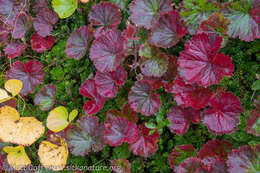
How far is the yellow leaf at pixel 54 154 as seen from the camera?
1.20 meters

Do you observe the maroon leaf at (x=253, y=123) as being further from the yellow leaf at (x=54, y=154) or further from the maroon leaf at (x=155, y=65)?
the yellow leaf at (x=54, y=154)

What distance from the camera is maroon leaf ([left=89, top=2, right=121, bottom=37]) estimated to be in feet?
4.49

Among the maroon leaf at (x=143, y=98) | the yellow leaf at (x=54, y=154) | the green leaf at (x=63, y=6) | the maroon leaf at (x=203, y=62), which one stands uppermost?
the green leaf at (x=63, y=6)

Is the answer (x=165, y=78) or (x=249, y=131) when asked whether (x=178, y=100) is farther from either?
(x=249, y=131)

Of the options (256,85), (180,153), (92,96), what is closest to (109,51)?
(92,96)

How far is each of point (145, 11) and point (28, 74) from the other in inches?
32.1

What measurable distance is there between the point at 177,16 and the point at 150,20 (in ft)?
0.50

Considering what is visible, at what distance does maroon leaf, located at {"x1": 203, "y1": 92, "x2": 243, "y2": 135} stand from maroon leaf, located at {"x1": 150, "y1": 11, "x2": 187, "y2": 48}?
0.35 m

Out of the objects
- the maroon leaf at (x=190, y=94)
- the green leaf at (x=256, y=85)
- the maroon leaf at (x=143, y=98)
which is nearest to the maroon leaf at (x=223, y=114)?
the maroon leaf at (x=190, y=94)

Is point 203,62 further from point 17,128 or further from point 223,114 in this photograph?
point 17,128

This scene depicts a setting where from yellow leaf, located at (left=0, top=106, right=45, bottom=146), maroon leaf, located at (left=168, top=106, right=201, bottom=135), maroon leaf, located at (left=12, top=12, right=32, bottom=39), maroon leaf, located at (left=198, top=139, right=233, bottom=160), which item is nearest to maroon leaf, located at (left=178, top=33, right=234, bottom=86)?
maroon leaf, located at (left=168, top=106, right=201, bottom=135)

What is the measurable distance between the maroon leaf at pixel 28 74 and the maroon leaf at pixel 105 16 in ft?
1.46

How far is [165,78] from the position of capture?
1257 millimetres

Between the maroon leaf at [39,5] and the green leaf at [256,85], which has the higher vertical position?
the maroon leaf at [39,5]
